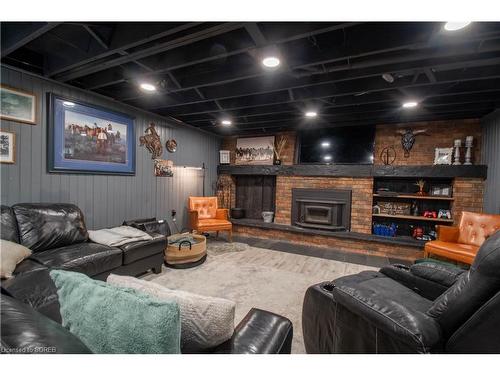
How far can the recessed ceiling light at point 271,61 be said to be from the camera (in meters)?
2.03

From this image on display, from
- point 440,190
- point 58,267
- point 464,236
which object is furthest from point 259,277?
point 440,190

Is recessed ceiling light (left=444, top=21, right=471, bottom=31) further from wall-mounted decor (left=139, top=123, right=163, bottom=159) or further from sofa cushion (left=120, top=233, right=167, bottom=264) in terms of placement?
wall-mounted decor (left=139, top=123, right=163, bottom=159)

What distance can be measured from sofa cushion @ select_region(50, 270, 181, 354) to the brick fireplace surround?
410 cm

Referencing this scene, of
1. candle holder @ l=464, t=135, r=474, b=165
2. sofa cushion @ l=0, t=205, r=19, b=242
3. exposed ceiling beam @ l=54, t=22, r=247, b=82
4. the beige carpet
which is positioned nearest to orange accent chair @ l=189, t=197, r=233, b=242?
the beige carpet

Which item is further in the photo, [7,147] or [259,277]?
[259,277]

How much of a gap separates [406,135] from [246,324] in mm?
4503

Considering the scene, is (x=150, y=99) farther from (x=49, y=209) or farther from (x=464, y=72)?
(x=464, y=72)

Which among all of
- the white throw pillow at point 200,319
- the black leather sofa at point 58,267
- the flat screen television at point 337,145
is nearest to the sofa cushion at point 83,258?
the black leather sofa at point 58,267

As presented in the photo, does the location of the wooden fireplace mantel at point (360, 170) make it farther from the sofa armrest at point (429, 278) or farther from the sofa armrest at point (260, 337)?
the sofa armrest at point (260, 337)

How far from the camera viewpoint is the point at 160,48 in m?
1.94

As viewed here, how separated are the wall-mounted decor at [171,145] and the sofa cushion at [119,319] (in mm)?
3786

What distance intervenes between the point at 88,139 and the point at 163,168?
1329 millimetres

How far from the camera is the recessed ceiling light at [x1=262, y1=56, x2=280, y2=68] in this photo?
2029 mm

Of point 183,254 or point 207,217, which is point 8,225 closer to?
point 183,254
